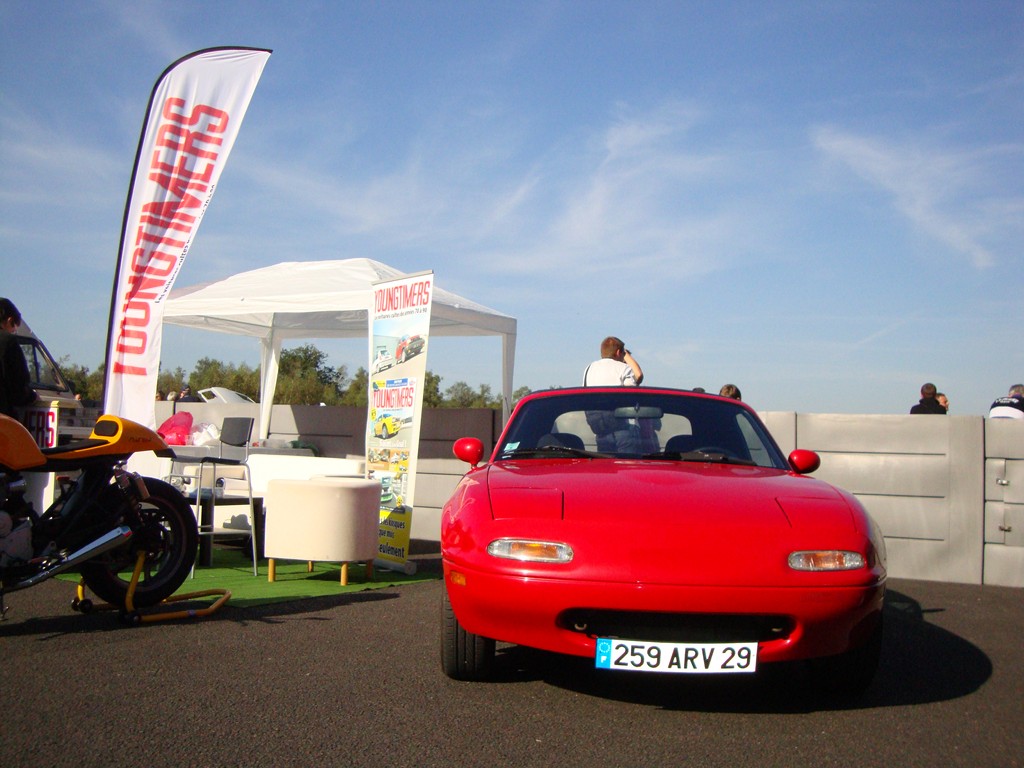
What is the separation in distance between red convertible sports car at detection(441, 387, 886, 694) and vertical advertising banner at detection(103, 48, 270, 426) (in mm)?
5436

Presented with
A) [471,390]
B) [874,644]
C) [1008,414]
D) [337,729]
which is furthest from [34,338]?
[471,390]

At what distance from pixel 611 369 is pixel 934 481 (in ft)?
10.3

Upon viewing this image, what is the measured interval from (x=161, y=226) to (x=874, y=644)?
718 centimetres

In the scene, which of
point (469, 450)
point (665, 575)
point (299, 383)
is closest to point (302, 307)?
point (469, 450)

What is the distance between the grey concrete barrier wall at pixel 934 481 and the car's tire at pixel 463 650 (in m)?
5.27

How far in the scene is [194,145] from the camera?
8773 millimetres

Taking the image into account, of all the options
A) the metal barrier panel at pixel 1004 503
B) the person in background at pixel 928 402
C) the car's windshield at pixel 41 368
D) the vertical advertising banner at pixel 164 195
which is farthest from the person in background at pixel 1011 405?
the car's windshield at pixel 41 368

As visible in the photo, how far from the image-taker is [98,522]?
16.7 feet

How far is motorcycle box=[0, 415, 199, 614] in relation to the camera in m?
4.71

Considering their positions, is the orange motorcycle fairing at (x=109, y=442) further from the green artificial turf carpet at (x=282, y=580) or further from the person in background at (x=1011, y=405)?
the person in background at (x=1011, y=405)

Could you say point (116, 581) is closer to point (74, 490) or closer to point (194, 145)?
point (74, 490)

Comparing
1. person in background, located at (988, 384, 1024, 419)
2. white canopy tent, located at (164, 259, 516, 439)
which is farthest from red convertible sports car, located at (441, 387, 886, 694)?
person in background, located at (988, 384, 1024, 419)

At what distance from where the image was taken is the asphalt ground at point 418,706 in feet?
10.2

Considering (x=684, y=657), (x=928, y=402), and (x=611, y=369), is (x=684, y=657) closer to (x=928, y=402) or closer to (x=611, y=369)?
(x=611, y=369)
